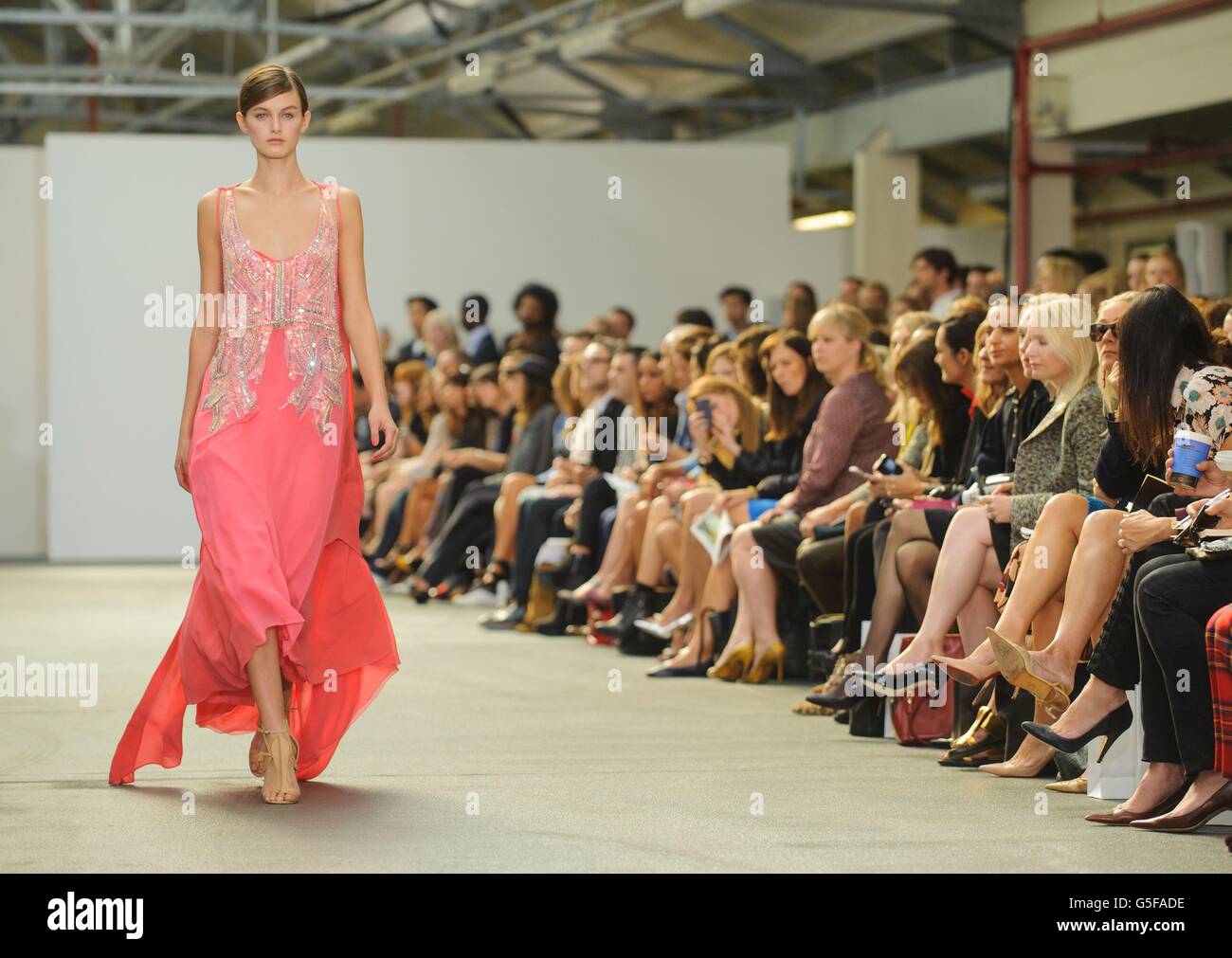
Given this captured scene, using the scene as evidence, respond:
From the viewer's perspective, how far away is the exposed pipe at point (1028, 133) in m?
10.0

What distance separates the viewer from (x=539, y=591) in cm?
787

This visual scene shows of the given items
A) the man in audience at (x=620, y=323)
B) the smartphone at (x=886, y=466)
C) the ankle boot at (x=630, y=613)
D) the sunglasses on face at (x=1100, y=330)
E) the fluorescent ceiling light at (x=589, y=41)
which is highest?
the fluorescent ceiling light at (x=589, y=41)

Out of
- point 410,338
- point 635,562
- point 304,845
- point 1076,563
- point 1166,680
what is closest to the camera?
point 304,845

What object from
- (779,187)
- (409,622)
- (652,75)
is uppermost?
(652,75)

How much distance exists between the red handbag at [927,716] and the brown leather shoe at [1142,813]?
1.09 metres

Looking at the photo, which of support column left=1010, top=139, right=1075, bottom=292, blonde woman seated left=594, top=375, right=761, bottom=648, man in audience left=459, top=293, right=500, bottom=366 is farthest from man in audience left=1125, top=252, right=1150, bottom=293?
support column left=1010, top=139, right=1075, bottom=292

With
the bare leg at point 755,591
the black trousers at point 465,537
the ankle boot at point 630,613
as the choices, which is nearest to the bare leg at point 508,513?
the black trousers at point 465,537

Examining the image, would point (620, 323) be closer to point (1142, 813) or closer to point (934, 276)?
point (934, 276)

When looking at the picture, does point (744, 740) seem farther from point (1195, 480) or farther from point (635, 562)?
point (635, 562)

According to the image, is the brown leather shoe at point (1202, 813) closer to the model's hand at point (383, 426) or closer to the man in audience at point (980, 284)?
the model's hand at point (383, 426)

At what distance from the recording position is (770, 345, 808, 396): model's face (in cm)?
617

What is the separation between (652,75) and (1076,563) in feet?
38.2
